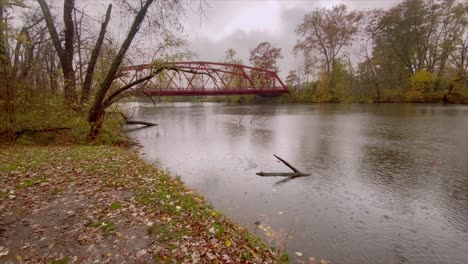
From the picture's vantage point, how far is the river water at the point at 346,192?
4.80 meters

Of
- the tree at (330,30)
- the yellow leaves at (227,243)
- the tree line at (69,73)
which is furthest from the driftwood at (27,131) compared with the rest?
the tree at (330,30)

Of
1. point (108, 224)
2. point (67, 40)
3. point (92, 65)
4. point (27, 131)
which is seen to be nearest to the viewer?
point (108, 224)

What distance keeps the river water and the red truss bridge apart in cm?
374

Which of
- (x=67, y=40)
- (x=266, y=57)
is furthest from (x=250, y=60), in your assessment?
(x=67, y=40)

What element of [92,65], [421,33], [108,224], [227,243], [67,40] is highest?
[421,33]

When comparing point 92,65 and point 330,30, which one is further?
point 330,30

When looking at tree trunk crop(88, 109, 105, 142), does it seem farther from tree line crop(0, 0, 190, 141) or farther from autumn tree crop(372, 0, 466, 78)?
autumn tree crop(372, 0, 466, 78)

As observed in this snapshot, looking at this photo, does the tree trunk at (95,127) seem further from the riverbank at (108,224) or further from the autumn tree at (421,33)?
the autumn tree at (421,33)

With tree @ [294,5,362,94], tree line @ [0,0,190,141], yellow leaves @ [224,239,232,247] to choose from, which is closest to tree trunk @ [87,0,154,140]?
tree line @ [0,0,190,141]

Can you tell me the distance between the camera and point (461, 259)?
4410mm

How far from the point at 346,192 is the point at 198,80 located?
12.6 m

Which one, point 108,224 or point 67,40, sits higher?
point 67,40

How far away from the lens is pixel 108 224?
423 centimetres

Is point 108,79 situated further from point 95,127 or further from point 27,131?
point 27,131
